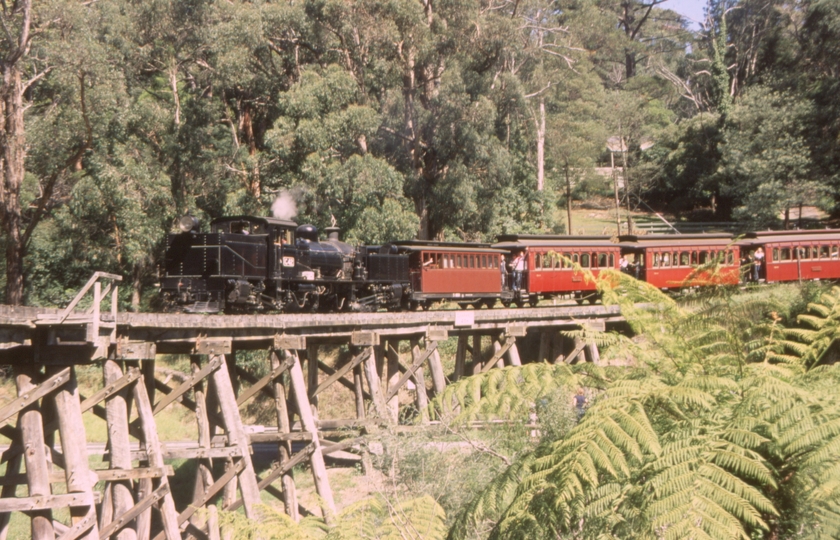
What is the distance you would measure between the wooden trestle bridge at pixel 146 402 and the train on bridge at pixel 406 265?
78.4 inches

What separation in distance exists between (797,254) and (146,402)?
1011 inches

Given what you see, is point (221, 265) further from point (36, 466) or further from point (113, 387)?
point (36, 466)

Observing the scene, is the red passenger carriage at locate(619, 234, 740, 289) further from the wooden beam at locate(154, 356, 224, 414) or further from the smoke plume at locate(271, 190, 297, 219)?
the wooden beam at locate(154, 356, 224, 414)

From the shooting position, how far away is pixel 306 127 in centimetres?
2617

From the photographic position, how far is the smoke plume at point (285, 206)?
2675 cm

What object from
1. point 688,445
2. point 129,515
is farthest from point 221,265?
point 688,445

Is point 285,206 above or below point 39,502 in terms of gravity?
above

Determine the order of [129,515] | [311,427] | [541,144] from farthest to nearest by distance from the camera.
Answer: [541,144]
[311,427]
[129,515]

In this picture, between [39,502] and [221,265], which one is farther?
[221,265]

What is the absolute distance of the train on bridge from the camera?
16.1 metres

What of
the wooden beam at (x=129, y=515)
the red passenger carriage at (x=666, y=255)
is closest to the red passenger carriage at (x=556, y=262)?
the red passenger carriage at (x=666, y=255)

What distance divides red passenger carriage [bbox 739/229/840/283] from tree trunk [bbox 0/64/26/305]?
25.2 metres

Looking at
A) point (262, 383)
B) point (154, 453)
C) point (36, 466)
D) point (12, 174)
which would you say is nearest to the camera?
point (36, 466)

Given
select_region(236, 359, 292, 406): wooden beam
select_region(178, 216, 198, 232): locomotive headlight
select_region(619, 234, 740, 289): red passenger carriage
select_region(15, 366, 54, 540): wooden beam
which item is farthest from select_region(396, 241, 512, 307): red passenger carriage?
select_region(15, 366, 54, 540): wooden beam
